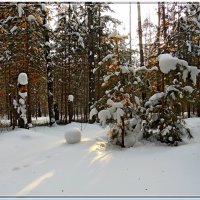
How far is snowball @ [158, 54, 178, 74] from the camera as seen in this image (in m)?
9.26

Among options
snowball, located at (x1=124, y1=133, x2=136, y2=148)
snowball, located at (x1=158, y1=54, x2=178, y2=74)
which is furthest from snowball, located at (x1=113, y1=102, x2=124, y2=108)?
snowball, located at (x1=158, y1=54, x2=178, y2=74)

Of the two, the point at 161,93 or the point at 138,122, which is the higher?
the point at 161,93

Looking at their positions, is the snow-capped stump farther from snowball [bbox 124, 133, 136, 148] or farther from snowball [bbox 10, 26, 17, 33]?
snowball [bbox 10, 26, 17, 33]

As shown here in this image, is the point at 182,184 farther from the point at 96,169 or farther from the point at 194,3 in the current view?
the point at 194,3

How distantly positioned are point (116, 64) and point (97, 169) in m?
3.88

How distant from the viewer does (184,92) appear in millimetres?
9805

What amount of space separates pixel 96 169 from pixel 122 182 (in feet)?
3.98

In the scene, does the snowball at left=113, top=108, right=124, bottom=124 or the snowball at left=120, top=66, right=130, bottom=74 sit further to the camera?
the snowball at left=120, top=66, right=130, bottom=74

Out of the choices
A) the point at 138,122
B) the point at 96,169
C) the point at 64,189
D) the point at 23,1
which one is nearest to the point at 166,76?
the point at 138,122

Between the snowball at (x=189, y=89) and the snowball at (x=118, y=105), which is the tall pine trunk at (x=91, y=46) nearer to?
the snowball at (x=118, y=105)

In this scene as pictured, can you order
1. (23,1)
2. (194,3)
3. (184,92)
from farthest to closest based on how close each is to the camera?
(194,3)
(23,1)
(184,92)

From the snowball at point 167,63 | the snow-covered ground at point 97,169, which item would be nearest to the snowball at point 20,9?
the snow-covered ground at point 97,169

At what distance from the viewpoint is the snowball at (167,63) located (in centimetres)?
926

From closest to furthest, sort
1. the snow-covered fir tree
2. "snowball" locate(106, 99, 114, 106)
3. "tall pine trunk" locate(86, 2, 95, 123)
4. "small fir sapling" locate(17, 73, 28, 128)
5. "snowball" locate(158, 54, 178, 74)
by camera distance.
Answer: "snowball" locate(158, 54, 178, 74)
the snow-covered fir tree
"snowball" locate(106, 99, 114, 106)
"small fir sapling" locate(17, 73, 28, 128)
"tall pine trunk" locate(86, 2, 95, 123)
